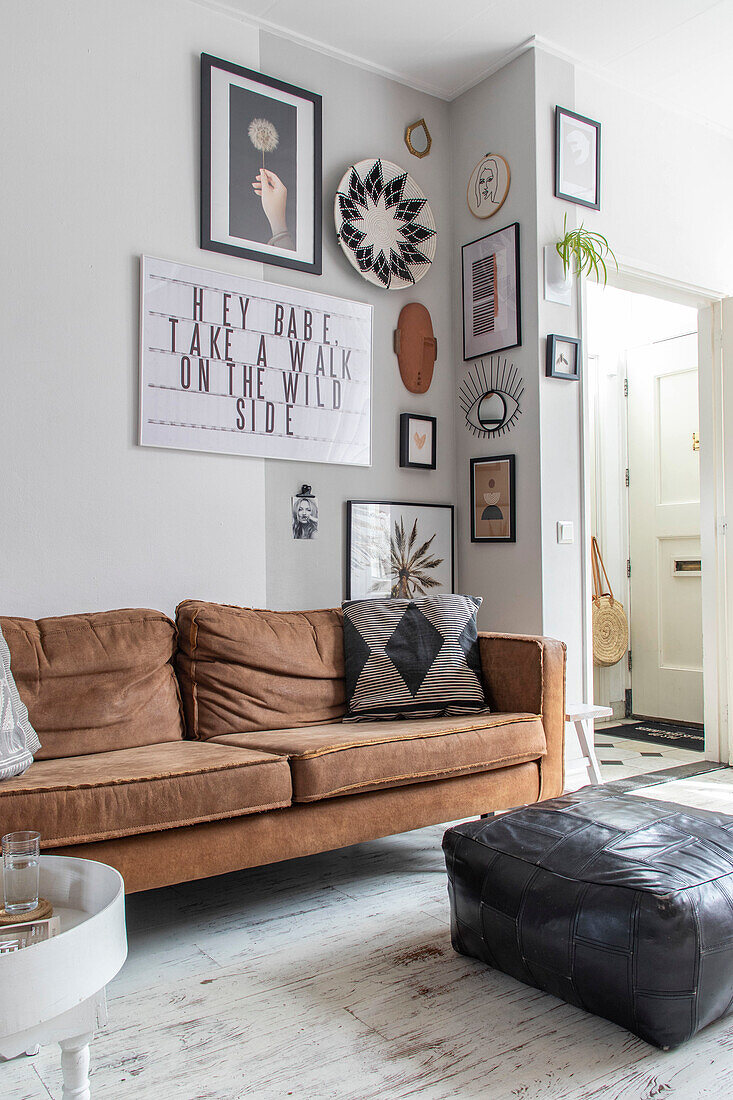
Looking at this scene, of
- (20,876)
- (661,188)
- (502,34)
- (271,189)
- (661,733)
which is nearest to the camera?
(20,876)

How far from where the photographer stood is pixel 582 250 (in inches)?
141

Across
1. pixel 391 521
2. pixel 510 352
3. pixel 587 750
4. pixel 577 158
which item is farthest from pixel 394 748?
pixel 577 158

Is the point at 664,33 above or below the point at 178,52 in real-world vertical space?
above

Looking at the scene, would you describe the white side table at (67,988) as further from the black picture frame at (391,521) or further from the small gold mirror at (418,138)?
the small gold mirror at (418,138)

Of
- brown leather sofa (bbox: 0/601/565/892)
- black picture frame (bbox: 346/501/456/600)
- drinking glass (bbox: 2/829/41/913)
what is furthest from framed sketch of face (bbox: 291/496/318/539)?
drinking glass (bbox: 2/829/41/913)

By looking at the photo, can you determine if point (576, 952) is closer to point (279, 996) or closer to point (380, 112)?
point (279, 996)

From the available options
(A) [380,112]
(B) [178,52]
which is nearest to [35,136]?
(B) [178,52]

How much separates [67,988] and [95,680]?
54.7 inches

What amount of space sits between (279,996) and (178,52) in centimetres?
305

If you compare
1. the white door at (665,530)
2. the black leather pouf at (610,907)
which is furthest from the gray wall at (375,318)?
the white door at (665,530)

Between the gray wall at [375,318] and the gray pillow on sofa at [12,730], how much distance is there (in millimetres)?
1215

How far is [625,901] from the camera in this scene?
1.58m

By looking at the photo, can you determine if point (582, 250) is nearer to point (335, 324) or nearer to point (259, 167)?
point (335, 324)

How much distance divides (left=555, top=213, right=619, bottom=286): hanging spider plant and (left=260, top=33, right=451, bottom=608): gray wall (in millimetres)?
567
